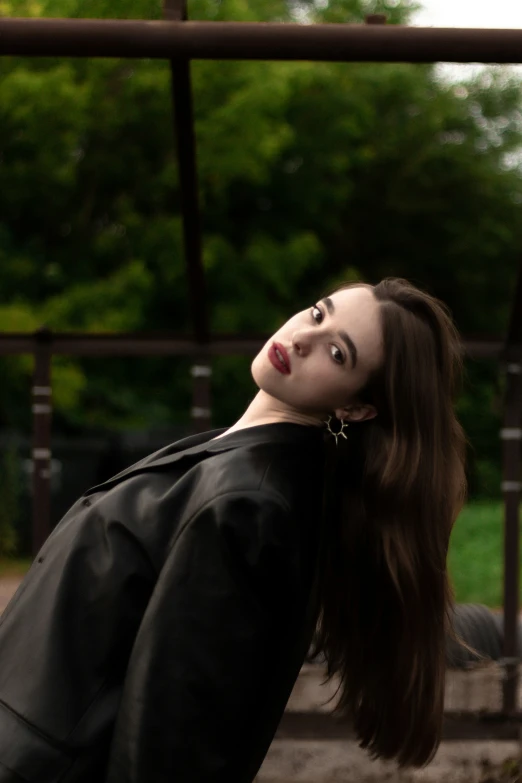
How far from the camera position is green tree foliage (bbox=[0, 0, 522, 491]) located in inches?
450

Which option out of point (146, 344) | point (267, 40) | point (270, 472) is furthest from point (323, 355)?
point (146, 344)

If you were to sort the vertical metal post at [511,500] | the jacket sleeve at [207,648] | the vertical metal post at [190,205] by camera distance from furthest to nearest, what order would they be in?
1. the vertical metal post at [511,500]
2. the vertical metal post at [190,205]
3. the jacket sleeve at [207,648]

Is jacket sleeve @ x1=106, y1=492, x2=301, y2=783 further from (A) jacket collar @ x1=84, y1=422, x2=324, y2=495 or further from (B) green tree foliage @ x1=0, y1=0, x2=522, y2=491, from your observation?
(B) green tree foliage @ x1=0, y1=0, x2=522, y2=491

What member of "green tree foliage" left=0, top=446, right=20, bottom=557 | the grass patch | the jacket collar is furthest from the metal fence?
"green tree foliage" left=0, top=446, right=20, bottom=557

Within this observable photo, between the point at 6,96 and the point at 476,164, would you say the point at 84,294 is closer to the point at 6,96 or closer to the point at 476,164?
the point at 6,96

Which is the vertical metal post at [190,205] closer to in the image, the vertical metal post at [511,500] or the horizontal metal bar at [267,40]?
the horizontal metal bar at [267,40]

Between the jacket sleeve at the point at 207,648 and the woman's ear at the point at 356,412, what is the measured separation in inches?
10.0

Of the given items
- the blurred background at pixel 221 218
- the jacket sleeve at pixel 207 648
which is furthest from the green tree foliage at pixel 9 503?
the jacket sleeve at pixel 207 648

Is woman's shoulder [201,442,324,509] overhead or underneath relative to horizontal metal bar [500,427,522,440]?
overhead

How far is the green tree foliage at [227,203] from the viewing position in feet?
37.5

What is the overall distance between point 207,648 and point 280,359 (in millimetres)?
455

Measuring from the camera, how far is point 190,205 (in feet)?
11.2

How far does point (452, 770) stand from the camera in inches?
129

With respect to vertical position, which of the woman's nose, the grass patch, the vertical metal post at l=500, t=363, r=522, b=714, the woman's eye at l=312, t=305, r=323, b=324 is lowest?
the grass patch
